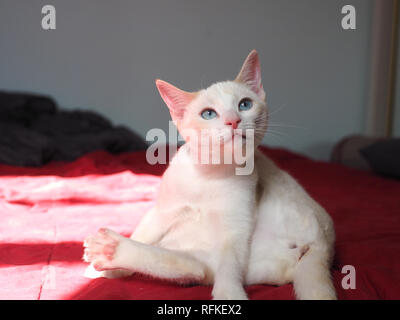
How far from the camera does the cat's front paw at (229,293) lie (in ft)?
2.81

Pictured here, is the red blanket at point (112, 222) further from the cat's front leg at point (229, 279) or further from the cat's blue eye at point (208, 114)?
the cat's blue eye at point (208, 114)

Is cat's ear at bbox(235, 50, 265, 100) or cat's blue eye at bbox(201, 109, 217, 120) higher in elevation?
cat's ear at bbox(235, 50, 265, 100)

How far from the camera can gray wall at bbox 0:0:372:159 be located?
140 inches

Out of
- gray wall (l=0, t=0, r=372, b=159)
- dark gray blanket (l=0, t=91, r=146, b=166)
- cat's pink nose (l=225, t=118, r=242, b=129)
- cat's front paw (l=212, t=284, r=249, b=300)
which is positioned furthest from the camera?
gray wall (l=0, t=0, r=372, b=159)

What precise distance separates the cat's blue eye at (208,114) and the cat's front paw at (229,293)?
16.3 inches

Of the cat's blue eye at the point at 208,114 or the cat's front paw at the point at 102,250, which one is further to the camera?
the cat's blue eye at the point at 208,114

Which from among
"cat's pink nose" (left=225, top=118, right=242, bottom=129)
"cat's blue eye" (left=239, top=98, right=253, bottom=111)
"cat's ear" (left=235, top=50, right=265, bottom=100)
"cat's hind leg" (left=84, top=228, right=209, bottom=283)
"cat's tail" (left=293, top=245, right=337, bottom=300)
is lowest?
"cat's tail" (left=293, top=245, right=337, bottom=300)

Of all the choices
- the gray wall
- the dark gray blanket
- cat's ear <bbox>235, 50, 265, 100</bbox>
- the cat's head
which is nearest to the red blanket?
the dark gray blanket

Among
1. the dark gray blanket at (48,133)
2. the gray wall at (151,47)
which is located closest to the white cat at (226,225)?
the dark gray blanket at (48,133)

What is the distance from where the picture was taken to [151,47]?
3.62 metres

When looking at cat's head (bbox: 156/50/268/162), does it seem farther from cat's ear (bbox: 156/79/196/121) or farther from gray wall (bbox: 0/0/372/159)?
gray wall (bbox: 0/0/372/159)

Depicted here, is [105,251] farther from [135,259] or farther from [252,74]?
[252,74]

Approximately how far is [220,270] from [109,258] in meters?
0.26

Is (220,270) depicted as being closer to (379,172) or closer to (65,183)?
(65,183)
